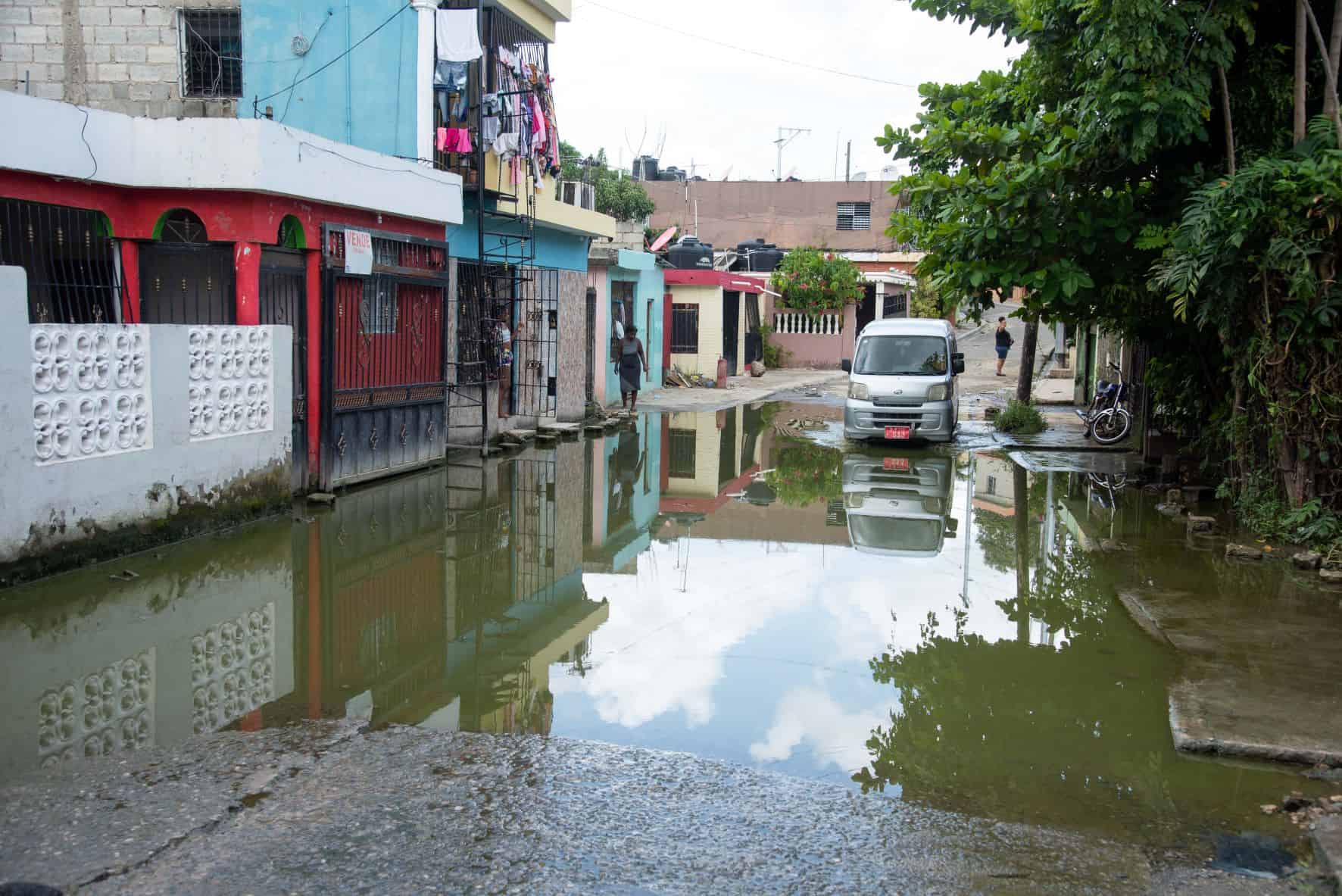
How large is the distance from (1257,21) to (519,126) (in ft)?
33.2

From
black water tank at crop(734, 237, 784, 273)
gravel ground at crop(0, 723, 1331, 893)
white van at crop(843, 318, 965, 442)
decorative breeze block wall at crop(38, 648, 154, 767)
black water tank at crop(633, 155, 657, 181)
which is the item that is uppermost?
black water tank at crop(633, 155, 657, 181)

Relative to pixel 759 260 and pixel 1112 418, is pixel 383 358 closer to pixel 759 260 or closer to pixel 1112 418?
pixel 1112 418

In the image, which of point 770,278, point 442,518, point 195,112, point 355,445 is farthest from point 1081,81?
point 770,278

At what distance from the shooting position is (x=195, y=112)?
16641mm

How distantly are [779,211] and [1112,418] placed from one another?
3395cm

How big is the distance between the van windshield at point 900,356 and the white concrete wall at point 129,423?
10.8m

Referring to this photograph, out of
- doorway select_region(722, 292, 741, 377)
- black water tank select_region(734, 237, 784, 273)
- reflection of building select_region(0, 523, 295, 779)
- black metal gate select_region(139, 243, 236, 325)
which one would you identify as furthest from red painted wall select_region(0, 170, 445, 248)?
black water tank select_region(734, 237, 784, 273)

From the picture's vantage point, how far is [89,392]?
29.1 feet

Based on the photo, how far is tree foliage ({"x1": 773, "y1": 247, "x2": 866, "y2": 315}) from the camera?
39656 mm

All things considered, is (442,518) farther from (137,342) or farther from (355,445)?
(137,342)

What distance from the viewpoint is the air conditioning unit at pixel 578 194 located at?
71.3 ft

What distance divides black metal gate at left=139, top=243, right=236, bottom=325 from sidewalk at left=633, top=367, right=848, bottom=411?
1338 centimetres

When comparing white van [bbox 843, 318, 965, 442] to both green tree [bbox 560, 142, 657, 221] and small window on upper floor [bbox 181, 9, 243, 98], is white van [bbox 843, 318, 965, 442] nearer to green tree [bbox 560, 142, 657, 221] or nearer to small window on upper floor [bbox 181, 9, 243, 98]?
small window on upper floor [bbox 181, 9, 243, 98]

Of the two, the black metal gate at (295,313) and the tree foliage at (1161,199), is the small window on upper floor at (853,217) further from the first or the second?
the black metal gate at (295,313)
